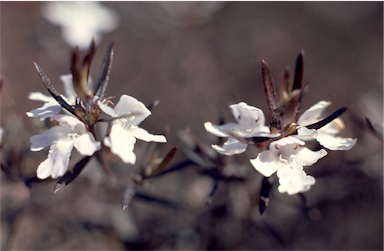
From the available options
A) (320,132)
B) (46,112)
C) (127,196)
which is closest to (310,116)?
(320,132)

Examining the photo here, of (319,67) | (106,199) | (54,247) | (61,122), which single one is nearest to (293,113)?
(61,122)

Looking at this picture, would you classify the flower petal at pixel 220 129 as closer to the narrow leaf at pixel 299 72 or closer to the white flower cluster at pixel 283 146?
the white flower cluster at pixel 283 146

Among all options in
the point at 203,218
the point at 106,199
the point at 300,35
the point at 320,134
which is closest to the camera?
the point at 320,134

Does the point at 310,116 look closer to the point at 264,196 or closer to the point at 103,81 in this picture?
the point at 264,196

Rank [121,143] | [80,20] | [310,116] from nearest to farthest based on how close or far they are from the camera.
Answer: [121,143], [310,116], [80,20]

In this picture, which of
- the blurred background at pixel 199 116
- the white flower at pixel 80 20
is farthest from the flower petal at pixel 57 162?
the white flower at pixel 80 20

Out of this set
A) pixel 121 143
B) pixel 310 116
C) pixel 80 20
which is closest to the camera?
pixel 121 143

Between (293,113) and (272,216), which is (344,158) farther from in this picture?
(293,113)
